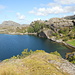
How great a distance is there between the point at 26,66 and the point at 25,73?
8.96 ft

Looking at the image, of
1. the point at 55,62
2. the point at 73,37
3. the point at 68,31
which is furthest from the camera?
the point at 68,31

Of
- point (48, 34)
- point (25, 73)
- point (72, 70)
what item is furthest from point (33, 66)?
point (48, 34)

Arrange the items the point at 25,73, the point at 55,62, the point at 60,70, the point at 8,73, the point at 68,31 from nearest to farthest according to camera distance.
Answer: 1. the point at 8,73
2. the point at 25,73
3. the point at 60,70
4. the point at 55,62
5. the point at 68,31

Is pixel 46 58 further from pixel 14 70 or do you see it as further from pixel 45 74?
pixel 14 70

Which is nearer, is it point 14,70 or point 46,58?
point 14,70

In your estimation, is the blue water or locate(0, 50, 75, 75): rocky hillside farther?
the blue water

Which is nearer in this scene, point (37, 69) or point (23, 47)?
point (37, 69)

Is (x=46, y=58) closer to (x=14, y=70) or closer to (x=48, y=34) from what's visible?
(x=14, y=70)

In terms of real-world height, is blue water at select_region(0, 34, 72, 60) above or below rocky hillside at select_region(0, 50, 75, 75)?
below

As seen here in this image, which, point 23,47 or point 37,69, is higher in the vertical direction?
point 37,69

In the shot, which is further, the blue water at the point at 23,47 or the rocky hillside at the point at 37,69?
the blue water at the point at 23,47

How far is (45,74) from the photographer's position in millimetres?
18984

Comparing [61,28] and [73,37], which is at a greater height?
[61,28]

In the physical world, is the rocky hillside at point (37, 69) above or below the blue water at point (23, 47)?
above
